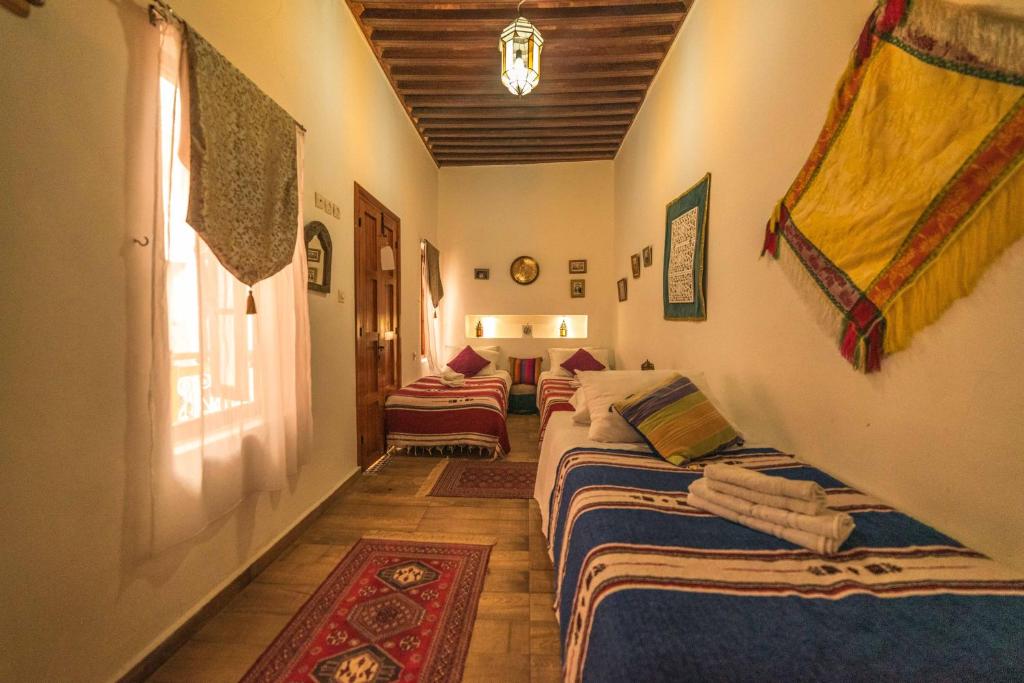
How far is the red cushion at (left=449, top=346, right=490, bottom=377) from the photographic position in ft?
16.8

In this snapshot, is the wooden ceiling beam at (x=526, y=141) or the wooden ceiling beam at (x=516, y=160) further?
the wooden ceiling beam at (x=516, y=160)

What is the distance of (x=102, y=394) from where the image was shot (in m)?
1.21

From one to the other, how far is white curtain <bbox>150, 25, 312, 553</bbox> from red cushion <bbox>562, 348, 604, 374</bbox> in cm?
366

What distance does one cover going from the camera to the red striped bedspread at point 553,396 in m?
3.22

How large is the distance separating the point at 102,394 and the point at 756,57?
3.11 meters

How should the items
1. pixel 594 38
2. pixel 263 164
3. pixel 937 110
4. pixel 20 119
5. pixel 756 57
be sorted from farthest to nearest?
pixel 594 38
pixel 756 57
pixel 263 164
pixel 937 110
pixel 20 119

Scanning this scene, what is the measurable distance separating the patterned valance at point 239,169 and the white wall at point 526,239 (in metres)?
3.81

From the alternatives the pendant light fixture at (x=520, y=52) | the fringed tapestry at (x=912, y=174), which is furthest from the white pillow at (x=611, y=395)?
the pendant light fixture at (x=520, y=52)

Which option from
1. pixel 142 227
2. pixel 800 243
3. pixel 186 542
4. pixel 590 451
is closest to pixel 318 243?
pixel 142 227

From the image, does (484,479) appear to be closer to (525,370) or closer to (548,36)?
(525,370)

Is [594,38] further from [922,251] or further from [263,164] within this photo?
[922,251]

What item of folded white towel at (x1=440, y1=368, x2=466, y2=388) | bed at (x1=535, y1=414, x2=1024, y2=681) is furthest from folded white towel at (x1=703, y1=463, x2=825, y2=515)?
folded white towel at (x1=440, y1=368, x2=466, y2=388)

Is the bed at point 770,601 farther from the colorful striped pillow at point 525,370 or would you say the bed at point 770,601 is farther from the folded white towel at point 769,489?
the colorful striped pillow at point 525,370

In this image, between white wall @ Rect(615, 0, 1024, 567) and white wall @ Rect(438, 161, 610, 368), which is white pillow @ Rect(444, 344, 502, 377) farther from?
white wall @ Rect(615, 0, 1024, 567)
